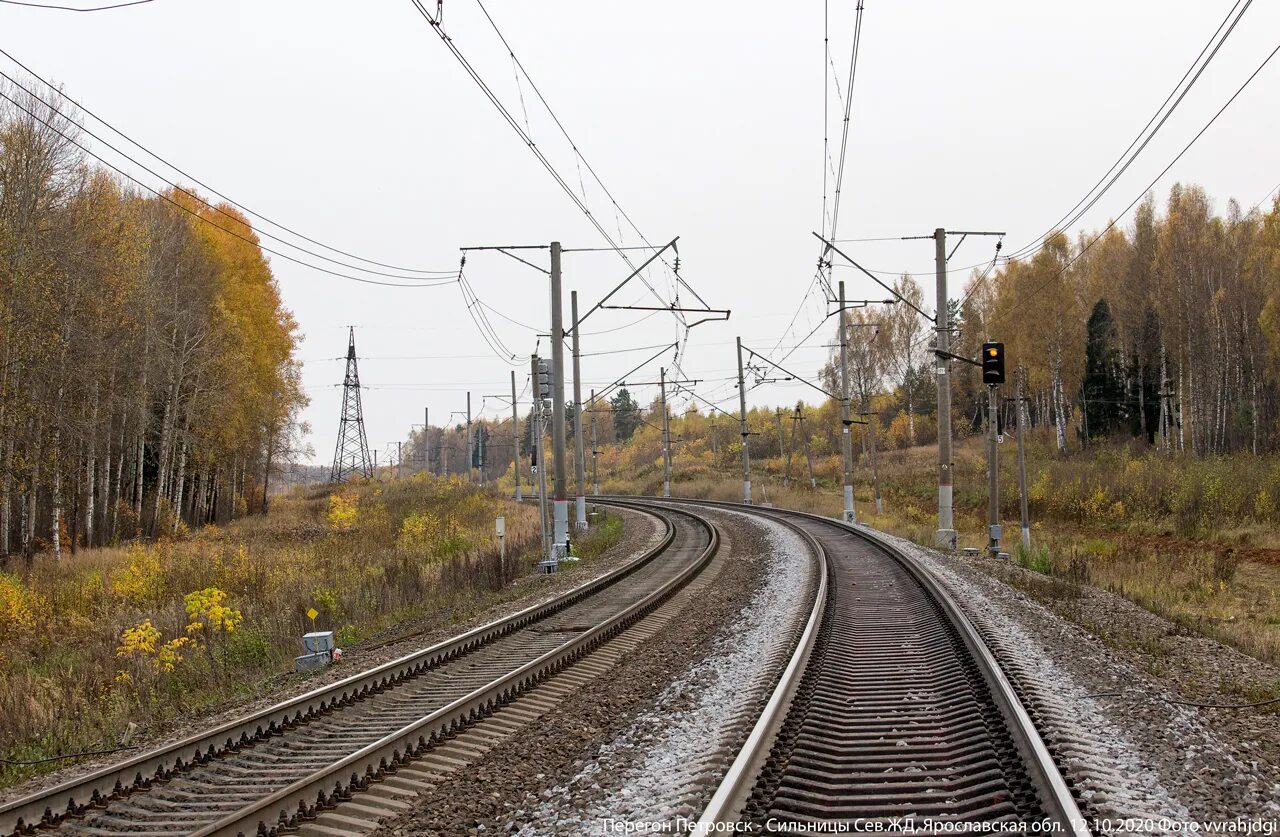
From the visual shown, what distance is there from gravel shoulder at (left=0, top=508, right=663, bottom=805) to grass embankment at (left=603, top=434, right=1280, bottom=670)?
8.53 metres

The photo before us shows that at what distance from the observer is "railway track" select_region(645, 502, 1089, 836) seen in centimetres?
484

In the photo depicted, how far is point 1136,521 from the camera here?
100ft

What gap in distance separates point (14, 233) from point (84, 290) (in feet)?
9.15

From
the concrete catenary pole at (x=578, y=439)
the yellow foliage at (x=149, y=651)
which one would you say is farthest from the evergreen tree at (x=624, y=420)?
the yellow foliage at (x=149, y=651)

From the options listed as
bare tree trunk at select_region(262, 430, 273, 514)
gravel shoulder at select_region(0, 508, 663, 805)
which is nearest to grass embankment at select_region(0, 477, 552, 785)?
gravel shoulder at select_region(0, 508, 663, 805)

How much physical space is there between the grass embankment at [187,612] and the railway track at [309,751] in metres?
1.48

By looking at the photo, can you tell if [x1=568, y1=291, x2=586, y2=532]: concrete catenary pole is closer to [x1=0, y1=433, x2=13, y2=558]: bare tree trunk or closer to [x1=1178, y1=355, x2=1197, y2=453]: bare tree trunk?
[x1=0, y1=433, x2=13, y2=558]: bare tree trunk

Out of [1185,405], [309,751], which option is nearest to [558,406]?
[309,751]

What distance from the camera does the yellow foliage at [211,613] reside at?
11953 millimetres

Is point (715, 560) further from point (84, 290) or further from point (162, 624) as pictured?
point (84, 290)

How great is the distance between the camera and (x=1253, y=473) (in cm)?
2858

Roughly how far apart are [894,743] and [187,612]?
10960mm

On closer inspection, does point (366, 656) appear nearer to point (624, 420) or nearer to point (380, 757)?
point (380, 757)

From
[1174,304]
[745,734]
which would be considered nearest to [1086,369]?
[1174,304]
